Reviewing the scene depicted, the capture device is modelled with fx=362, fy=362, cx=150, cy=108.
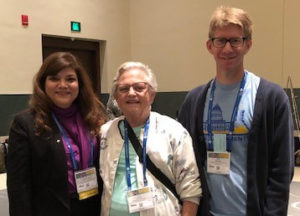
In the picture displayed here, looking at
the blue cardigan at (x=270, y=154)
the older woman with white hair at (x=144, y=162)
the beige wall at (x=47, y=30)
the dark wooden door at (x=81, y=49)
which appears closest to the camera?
the blue cardigan at (x=270, y=154)

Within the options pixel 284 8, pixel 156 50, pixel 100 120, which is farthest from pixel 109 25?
pixel 100 120

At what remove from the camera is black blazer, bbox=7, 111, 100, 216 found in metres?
1.52

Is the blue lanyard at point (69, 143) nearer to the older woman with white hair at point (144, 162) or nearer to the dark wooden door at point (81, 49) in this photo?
the older woman with white hair at point (144, 162)

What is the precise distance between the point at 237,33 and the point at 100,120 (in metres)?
0.77

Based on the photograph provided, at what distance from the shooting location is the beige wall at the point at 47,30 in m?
4.00

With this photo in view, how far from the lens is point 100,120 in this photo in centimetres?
176

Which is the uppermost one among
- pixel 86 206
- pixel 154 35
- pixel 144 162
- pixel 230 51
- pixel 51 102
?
pixel 154 35

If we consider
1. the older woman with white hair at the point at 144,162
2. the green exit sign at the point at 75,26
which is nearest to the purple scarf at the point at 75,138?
the older woman with white hair at the point at 144,162

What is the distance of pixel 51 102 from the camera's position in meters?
1.66

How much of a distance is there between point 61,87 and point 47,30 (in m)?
3.05

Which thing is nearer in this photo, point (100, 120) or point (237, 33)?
point (237, 33)

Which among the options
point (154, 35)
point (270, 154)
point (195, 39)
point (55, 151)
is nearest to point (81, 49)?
point (154, 35)

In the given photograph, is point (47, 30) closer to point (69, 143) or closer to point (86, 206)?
point (69, 143)

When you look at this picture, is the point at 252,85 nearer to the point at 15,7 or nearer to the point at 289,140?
the point at 289,140
